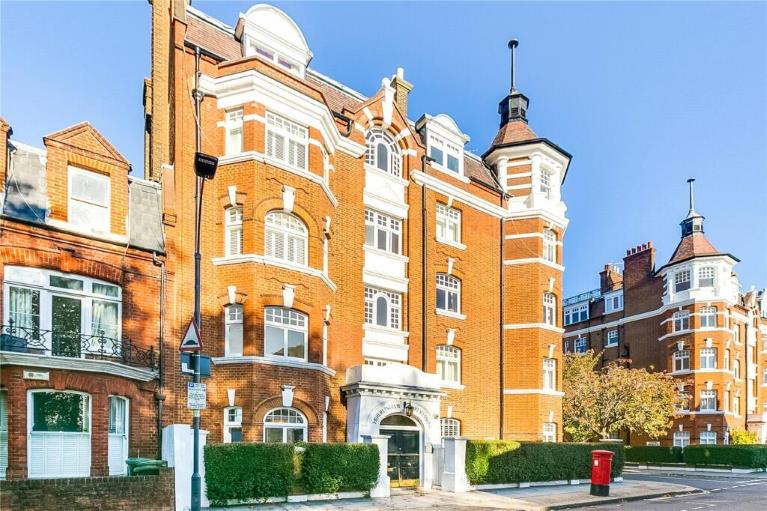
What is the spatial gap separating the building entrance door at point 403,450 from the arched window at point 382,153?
972cm

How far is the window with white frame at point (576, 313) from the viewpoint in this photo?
186 feet

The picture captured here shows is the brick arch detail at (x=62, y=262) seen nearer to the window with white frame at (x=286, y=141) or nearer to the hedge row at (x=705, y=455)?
the window with white frame at (x=286, y=141)

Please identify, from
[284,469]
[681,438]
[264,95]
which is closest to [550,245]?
[264,95]

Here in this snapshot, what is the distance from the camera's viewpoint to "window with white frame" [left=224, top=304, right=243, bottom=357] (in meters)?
17.9

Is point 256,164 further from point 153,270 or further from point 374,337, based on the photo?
point 374,337

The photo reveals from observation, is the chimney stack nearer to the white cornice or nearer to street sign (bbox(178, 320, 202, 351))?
the white cornice

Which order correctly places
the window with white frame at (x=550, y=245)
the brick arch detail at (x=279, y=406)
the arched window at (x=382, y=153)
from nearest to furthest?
the brick arch detail at (x=279, y=406) → the arched window at (x=382, y=153) → the window with white frame at (x=550, y=245)

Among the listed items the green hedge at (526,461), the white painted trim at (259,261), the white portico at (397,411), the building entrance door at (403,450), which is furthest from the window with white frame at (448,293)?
the white painted trim at (259,261)

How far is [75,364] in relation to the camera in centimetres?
1484

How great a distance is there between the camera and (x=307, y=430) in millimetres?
18531

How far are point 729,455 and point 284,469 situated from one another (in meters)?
33.3

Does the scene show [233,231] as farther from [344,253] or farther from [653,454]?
[653,454]

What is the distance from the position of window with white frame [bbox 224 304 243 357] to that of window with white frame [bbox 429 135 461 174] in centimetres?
1164

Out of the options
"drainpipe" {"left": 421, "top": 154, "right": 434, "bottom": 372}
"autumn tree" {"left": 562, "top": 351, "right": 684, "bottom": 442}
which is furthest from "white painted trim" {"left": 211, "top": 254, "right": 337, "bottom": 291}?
"autumn tree" {"left": 562, "top": 351, "right": 684, "bottom": 442}
